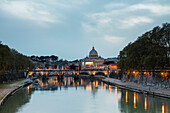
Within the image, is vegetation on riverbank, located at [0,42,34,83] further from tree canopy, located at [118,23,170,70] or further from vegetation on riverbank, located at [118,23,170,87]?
tree canopy, located at [118,23,170,70]

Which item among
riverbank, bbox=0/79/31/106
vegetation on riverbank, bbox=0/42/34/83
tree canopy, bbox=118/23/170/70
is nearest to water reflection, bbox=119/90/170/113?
tree canopy, bbox=118/23/170/70

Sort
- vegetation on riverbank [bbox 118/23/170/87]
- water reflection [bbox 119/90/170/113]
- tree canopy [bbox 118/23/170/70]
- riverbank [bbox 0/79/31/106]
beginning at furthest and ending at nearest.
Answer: vegetation on riverbank [bbox 118/23/170/87] < tree canopy [bbox 118/23/170/70] < riverbank [bbox 0/79/31/106] < water reflection [bbox 119/90/170/113]

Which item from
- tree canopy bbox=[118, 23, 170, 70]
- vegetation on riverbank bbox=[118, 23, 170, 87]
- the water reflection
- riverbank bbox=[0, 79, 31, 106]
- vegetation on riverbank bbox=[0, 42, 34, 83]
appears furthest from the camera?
vegetation on riverbank bbox=[0, 42, 34, 83]

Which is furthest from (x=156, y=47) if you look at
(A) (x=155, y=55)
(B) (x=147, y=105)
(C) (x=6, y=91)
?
(C) (x=6, y=91)

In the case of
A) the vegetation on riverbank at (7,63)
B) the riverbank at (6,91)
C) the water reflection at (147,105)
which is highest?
the vegetation on riverbank at (7,63)

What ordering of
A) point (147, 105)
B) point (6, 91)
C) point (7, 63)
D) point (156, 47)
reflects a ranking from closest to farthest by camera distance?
point (147, 105) → point (6, 91) → point (156, 47) → point (7, 63)

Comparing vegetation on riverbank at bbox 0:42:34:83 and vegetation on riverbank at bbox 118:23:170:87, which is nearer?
vegetation on riverbank at bbox 118:23:170:87

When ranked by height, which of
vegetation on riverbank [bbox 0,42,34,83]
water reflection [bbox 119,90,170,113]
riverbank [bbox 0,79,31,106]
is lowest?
water reflection [bbox 119,90,170,113]

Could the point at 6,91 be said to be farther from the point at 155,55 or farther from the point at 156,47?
the point at 155,55

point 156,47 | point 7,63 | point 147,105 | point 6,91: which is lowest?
point 147,105

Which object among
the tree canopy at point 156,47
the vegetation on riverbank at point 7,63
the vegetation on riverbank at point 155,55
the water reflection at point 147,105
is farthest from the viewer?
the vegetation on riverbank at point 7,63

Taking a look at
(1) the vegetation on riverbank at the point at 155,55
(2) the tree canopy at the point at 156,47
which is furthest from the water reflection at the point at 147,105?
(1) the vegetation on riverbank at the point at 155,55

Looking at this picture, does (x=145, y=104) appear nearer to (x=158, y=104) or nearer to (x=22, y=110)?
(x=158, y=104)

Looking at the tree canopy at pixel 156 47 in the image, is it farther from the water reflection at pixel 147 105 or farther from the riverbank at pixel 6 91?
the riverbank at pixel 6 91
